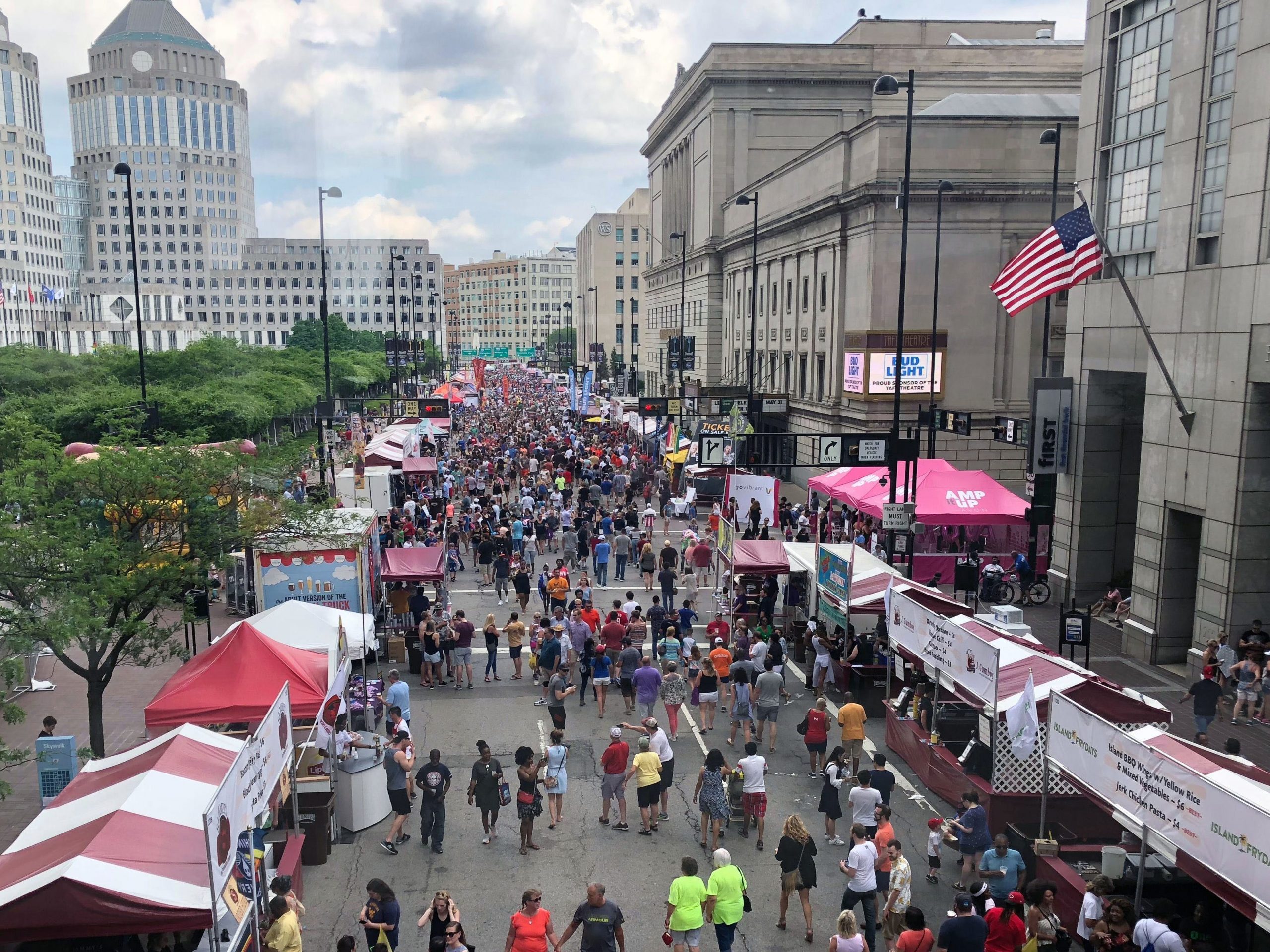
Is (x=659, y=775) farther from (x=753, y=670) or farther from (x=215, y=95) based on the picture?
(x=215, y=95)

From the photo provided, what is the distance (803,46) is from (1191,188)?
50.6 meters

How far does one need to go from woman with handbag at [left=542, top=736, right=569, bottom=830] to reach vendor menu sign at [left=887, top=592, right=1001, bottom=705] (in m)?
5.28

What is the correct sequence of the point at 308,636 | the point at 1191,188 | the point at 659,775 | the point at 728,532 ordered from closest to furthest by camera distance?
1. the point at 659,775
2. the point at 308,636
3. the point at 1191,188
4. the point at 728,532

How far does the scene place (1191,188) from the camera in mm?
19812

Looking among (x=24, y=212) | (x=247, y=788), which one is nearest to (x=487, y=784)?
(x=247, y=788)

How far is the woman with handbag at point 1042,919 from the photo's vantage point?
9258 mm

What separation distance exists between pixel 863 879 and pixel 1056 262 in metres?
15.2

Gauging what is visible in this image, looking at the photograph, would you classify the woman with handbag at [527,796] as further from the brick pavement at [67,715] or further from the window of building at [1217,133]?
the window of building at [1217,133]

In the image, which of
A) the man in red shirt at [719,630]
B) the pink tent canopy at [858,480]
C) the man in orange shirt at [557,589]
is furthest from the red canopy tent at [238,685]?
the pink tent canopy at [858,480]

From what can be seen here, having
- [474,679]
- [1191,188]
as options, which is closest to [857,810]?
[474,679]

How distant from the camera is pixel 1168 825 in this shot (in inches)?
347

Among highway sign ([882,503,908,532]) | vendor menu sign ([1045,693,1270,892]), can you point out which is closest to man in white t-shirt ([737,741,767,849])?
vendor menu sign ([1045,693,1270,892])

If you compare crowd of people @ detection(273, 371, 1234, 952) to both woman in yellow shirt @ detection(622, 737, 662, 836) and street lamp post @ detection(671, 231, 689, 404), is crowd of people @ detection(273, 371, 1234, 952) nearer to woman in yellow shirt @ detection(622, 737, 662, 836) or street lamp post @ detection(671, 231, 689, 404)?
woman in yellow shirt @ detection(622, 737, 662, 836)

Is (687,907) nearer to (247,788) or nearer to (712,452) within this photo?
(247,788)
